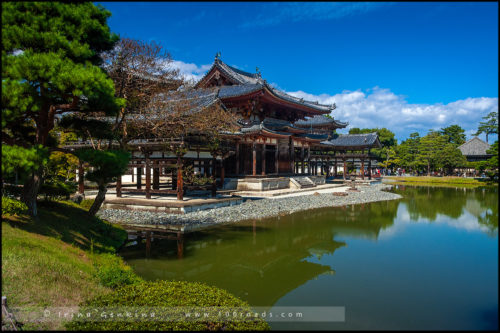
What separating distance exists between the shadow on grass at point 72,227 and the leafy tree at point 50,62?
0.66m

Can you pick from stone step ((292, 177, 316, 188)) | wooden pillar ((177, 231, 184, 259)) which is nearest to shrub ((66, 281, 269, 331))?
wooden pillar ((177, 231, 184, 259))

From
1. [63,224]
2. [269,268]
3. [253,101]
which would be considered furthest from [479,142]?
[63,224]

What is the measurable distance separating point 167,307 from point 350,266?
5.78m

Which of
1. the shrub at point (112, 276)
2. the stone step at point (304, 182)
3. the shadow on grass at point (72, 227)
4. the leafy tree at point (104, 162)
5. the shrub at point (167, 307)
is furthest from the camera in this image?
the stone step at point (304, 182)

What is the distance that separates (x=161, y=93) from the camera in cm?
1515

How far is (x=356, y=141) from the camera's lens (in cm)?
4203

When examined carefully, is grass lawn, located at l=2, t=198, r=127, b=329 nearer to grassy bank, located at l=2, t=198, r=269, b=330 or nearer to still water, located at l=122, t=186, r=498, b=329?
grassy bank, located at l=2, t=198, r=269, b=330

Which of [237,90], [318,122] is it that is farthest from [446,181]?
[237,90]

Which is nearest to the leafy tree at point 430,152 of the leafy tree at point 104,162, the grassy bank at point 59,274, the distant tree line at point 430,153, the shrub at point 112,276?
the distant tree line at point 430,153

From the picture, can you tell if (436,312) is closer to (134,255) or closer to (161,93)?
(134,255)

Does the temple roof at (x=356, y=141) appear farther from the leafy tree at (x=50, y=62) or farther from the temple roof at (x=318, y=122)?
the leafy tree at (x=50, y=62)

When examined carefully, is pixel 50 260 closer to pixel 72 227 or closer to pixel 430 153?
pixel 72 227

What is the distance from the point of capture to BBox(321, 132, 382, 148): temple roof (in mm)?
40781

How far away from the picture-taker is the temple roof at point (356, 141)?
134ft
